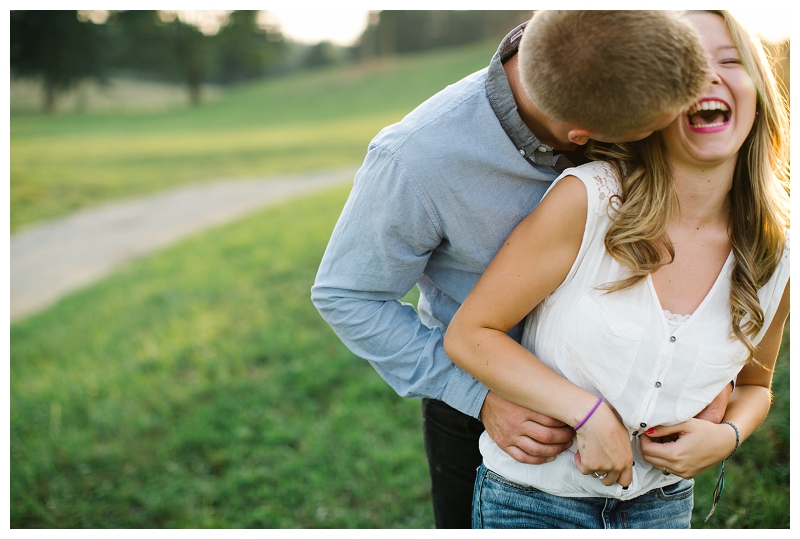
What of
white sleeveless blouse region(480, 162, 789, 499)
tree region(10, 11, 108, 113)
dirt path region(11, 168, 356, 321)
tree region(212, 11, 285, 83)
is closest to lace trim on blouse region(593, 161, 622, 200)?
white sleeveless blouse region(480, 162, 789, 499)

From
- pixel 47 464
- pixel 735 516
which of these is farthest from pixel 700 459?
pixel 47 464

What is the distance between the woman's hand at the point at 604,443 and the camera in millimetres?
1431

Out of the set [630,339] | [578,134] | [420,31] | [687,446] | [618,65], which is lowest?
[420,31]

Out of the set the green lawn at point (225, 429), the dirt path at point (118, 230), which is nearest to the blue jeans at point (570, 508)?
the green lawn at point (225, 429)

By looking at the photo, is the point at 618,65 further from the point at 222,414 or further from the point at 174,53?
the point at 174,53

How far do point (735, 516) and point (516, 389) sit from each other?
5.19 feet

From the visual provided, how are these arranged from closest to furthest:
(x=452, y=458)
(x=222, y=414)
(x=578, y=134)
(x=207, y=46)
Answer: (x=578, y=134)
(x=452, y=458)
(x=222, y=414)
(x=207, y=46)

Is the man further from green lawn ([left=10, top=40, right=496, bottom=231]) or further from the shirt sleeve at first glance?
green lawn ([left=10, top=40, right=496, bottom=231])

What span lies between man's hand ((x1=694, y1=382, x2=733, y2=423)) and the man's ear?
75 centimetres

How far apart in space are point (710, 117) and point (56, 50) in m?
27.6

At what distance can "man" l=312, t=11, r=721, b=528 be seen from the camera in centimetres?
115

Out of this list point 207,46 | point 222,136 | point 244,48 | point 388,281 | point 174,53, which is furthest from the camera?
point 244,48

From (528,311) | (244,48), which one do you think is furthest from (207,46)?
(528,311)

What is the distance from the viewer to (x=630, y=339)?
143 cm
